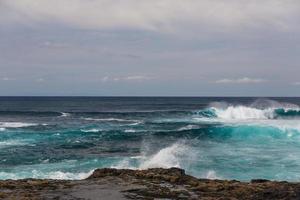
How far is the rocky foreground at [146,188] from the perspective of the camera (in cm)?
1547

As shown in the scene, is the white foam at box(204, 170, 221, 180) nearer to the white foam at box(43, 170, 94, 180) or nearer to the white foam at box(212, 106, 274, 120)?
the white foam at box(43, 170, 94, 180)

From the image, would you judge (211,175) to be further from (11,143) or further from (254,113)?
(254,113)

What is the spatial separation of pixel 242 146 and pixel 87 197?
81.2ft

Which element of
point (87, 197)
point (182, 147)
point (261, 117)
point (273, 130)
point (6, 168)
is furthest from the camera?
point (261, 117)

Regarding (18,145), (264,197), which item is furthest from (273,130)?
(264,197)

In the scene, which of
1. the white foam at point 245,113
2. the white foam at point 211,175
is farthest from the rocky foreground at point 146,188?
the white foam at point 245,113

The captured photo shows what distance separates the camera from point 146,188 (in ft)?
54.2

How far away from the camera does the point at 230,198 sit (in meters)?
15.4

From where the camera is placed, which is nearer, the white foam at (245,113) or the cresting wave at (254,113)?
the cresting wave at (254,113)

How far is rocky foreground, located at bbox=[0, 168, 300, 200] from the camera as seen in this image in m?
15.5

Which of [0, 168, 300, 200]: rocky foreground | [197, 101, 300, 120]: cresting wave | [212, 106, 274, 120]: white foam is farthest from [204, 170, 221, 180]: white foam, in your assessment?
[212, 106, 274, 120]: white foam

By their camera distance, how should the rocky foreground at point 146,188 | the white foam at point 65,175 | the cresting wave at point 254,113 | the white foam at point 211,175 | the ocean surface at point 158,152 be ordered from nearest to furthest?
the rocky foreground at point 146,188 → the white foam at point 65,175 → the white foam at point 211,175 → the ocean surface at point 158,152 → the cresting wave at point 254,113

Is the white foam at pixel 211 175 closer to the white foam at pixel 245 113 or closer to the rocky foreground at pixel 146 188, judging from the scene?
the rocky foreground at pixel 146 188

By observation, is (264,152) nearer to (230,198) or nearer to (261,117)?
(230,198)
